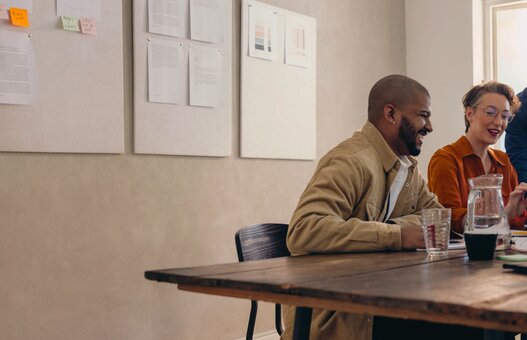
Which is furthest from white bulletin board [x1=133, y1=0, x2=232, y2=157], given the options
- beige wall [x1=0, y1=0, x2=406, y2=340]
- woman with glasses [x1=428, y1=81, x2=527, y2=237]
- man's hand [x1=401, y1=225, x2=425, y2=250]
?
man's hand [x1=401, y1=225, x2=425, y2=250]

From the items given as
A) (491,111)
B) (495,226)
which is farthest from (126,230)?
(495,226)

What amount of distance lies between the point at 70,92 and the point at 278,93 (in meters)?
1.38

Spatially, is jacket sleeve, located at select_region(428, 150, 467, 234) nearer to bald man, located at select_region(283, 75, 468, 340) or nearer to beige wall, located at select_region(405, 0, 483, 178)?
bald man, located at select_region(283, 75, 468, 340)

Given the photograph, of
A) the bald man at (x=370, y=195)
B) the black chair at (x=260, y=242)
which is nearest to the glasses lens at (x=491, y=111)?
the bald man at (x=370, y=195)

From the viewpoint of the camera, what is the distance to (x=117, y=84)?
10.3ft

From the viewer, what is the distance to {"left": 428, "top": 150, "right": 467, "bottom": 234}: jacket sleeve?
110 inches

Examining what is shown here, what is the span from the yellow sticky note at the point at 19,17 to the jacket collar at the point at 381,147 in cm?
142

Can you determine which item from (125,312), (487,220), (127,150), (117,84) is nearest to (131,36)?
(117,84)

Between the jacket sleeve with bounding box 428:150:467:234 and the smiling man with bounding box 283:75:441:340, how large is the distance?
0.36 meters

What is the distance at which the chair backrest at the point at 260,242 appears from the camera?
237 centimetres

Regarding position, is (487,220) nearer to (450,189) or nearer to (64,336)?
(450,189)

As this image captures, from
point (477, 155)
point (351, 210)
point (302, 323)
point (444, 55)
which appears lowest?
point (302, 323)

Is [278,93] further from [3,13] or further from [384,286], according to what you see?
[384,286]

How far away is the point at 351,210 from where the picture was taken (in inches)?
82.0
